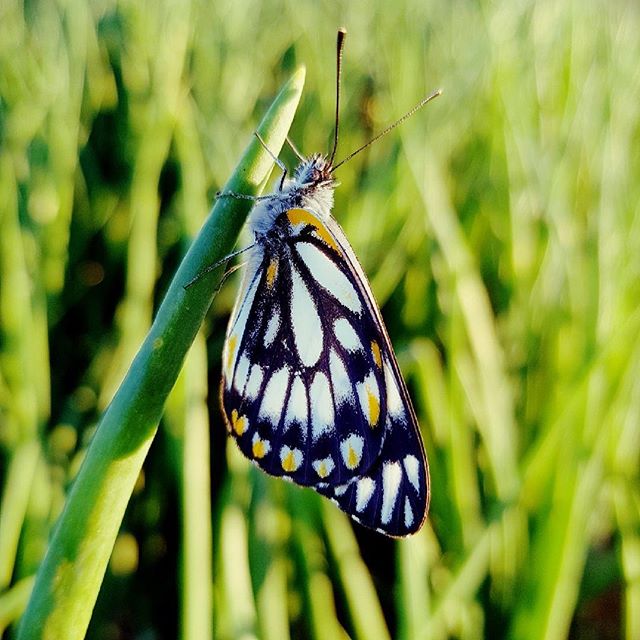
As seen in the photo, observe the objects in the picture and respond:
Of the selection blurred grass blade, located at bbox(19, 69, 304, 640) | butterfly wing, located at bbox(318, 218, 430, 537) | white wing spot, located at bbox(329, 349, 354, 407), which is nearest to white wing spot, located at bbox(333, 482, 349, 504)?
butterfly wing, located at bbox(318, 218, 430, 537)

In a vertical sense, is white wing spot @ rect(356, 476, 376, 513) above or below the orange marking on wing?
below

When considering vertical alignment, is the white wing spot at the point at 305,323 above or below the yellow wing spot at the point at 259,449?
above

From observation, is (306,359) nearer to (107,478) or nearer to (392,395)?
(392,395)

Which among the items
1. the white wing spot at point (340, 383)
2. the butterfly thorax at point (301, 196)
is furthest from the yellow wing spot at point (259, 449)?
the butterfly thorax at point (301, 196)

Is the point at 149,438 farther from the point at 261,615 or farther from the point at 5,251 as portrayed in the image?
the point at 5,251

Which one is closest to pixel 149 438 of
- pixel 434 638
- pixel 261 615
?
pixel 261 615

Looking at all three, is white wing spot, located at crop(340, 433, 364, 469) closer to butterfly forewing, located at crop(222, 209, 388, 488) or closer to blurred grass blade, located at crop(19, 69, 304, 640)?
butterfly forewing, located at crop(222, 209, 388, 488)

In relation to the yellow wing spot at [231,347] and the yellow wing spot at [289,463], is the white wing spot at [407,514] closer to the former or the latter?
the yellow wing spot at [289,463]
